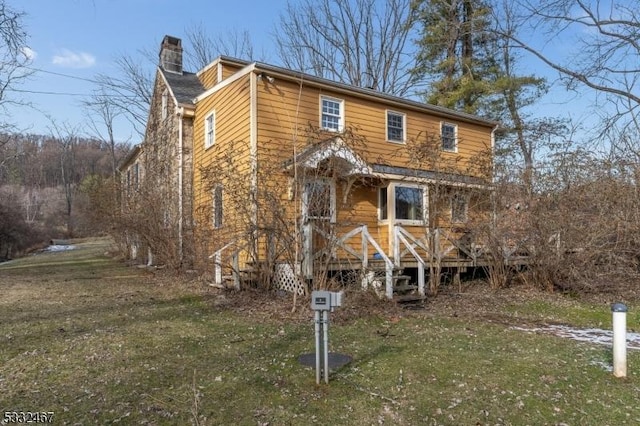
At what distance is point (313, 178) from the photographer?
869cm

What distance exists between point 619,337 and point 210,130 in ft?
40.4

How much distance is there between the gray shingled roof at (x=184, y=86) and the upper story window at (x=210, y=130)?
138 cm

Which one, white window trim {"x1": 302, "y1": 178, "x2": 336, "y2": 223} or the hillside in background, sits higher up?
the hillside in background

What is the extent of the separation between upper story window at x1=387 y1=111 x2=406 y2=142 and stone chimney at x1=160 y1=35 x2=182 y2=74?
9677 mm

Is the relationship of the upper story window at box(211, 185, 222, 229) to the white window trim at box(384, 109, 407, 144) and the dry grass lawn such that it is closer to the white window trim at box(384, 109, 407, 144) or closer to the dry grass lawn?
the dry grass lawn

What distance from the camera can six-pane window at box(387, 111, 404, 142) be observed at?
1408 centimetres

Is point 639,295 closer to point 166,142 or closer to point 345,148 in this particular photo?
point 345,148

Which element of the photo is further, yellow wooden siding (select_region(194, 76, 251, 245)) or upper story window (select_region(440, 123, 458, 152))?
upper story window (select_region(440, 123, 458, 152))

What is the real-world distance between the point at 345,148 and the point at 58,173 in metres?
66.9

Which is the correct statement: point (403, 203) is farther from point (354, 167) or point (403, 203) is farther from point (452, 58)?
point (452, 58)

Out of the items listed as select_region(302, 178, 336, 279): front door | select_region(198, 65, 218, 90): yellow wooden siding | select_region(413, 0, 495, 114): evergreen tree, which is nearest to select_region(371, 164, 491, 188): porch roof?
select_region(302, 178, 336, 279): front door

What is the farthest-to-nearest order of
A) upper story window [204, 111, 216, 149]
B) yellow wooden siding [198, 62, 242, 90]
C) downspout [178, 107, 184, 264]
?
yellow wooden siding [198, 62, 242, 90], upper story window [204, 111, 216, 149], downspout [178, 107, 184, 264]

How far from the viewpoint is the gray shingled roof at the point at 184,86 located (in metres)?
15.7

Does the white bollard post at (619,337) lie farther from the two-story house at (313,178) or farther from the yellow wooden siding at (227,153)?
the yellow wooden siding at (227,153)
